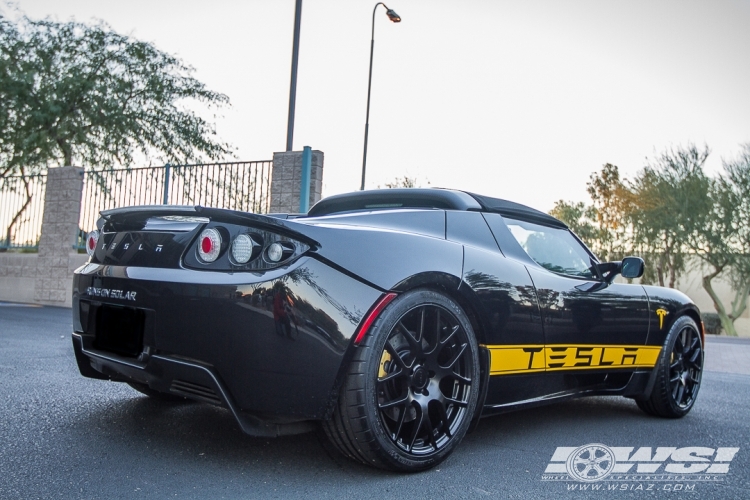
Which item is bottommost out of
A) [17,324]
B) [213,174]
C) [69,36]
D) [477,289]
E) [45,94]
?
[17,324]

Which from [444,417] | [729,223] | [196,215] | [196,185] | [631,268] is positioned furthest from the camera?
[729,223]

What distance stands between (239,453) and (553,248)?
2070mm

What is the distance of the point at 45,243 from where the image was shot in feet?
45.9

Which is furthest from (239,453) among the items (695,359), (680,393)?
(695,359)

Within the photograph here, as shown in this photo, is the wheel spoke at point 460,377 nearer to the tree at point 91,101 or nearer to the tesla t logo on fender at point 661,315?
the tesla t logo on fender at point 661,315

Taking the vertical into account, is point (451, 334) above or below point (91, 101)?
below

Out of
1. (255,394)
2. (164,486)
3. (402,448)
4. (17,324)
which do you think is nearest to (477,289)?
(402,448)

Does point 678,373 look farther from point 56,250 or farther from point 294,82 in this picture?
point 56,250

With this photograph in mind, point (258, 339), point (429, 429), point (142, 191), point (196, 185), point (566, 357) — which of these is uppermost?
point (196, 185)

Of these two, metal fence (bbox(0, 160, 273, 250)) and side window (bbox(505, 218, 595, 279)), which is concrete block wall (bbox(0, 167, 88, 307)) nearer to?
metal fence (bbox(0, 160, 273, 250))

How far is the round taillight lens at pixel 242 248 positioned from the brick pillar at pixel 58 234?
487 inches

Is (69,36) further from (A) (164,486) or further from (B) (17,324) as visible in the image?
(A) (164,486)

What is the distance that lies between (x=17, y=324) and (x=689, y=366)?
24.4 ft

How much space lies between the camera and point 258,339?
95.4 inches
